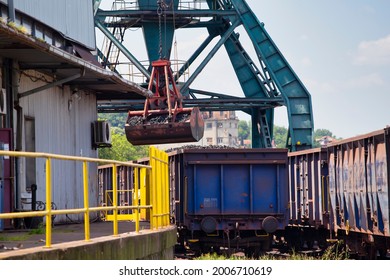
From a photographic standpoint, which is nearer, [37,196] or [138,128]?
[37,196]

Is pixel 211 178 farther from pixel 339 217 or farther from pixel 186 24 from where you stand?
pixel 186 24

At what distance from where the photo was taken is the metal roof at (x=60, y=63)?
15.4 m

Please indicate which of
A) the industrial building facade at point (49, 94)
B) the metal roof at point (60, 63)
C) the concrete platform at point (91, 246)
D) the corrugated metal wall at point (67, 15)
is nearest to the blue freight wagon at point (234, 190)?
the industrial building facade at point (49, 94)

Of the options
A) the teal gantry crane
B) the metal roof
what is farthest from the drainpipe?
the teal gantry crane

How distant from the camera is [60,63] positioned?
61.7ft

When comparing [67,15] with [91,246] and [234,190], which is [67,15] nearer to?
[234,190]

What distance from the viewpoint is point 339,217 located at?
73.4ft

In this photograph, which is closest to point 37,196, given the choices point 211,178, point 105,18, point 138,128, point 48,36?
point 48,36

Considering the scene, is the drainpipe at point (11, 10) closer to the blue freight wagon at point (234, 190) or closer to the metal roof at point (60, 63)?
the metal roof at point (60, 63)

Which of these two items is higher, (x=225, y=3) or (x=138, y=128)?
(x=225, y=3)

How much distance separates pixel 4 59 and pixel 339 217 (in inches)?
346

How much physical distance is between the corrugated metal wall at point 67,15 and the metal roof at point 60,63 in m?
0.40

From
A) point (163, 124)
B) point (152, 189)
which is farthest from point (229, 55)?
point (152, 189)

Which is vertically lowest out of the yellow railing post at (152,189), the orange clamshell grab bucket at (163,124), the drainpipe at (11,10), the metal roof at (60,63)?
the yellow railing post at (152,189)
